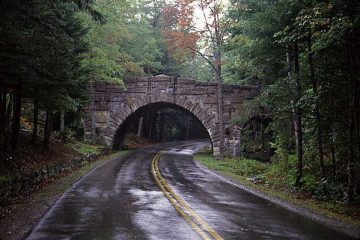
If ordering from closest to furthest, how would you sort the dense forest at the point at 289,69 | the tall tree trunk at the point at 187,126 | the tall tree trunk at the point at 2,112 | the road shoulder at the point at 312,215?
the road shoulder at the point at 312,215 → the dense forest at the point at 289,69 → the tall tree trunk at the point at 2,112 → the tall tree trunk at the point at 187,126

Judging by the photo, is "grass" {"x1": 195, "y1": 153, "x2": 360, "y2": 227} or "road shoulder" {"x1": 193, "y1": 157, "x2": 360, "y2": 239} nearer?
"road shoulder" {"x1": 193, "y1": 157, "x2": 360, "y2": 239}

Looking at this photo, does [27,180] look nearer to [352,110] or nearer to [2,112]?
[2,112]

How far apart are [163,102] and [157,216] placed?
2272cm

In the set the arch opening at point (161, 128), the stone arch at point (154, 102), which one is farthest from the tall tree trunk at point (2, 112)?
the arch opening at point (161, 128)

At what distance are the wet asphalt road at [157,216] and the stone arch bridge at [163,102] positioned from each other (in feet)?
54.7

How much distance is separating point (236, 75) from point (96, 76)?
1256cm

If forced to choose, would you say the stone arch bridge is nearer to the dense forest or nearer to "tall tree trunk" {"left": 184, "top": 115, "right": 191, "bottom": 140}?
the dense forest

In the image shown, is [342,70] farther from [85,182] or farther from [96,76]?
[96,76]

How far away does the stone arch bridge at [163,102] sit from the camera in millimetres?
29484

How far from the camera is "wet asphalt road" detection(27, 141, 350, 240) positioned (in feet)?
22.1

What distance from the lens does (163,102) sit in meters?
30.5

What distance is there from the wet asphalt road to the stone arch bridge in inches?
657

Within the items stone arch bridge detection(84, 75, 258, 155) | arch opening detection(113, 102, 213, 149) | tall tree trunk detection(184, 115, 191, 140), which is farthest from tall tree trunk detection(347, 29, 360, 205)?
tall tree trunk detection(184, 115, 191, 140)

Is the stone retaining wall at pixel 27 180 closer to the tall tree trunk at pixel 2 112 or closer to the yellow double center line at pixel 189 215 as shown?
the tall tree trunk at pixel 2 112
